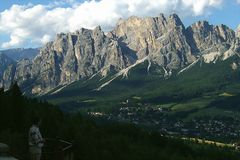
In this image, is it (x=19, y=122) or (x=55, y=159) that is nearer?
(x=55, y=159)

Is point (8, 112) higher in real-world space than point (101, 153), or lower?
higher

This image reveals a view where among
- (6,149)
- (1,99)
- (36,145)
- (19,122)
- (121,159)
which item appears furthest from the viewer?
(121,159)

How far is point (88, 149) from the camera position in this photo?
5428 inches

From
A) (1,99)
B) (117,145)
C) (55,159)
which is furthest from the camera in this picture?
(117,145)

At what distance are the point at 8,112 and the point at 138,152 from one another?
289ft

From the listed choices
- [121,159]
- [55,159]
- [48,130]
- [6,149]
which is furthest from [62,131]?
[6,149]

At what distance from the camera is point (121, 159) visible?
561ft

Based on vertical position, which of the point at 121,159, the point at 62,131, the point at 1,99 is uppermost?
the point at 1,99

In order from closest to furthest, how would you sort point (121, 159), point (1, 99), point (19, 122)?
point (19, 122) → point (1, 99) → point (121, 159)

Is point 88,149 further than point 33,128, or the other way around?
point 88,149

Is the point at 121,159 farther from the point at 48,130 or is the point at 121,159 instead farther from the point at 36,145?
the point at 36,145

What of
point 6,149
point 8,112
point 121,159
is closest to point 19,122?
point 8,112

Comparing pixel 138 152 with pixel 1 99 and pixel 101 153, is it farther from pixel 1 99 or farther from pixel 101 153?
pixel 1 99

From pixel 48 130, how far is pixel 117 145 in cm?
7384
